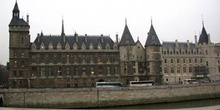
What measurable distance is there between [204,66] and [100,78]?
31.7 metres

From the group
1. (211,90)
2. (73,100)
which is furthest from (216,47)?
(73,100)

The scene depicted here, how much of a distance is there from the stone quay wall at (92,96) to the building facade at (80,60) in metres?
13.1

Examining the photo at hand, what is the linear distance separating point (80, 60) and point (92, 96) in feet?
59.7

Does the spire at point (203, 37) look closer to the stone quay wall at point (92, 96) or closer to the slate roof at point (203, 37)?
the slate roof at point (203, 37)

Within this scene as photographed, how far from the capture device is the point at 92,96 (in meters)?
49.3

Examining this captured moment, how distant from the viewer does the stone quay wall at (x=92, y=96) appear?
47094mm

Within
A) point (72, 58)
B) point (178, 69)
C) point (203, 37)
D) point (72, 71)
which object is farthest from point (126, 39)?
point (203, 37)

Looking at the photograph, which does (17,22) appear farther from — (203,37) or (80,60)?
Answer: (203,37)

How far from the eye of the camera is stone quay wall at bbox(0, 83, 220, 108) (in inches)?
1854

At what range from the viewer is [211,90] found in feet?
194

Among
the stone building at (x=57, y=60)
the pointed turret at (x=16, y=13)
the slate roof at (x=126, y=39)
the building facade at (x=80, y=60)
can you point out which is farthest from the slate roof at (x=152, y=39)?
the pointed turret at (x=16, y=13)

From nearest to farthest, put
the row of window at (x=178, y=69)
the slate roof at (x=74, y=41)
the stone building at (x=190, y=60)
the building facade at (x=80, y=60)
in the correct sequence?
1. the building facade at (x=80, y=60)
2. the slate roof at (x=74, y=41)
3. the row of window at (x=178, y=69)
4. the stone building at (x=190, y=60)

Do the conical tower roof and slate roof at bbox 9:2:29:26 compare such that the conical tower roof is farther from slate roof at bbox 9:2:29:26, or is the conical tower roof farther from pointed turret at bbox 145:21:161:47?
slate roof at bbox 9:2:29:26

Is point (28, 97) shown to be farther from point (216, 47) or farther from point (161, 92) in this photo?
point (216, 47)
